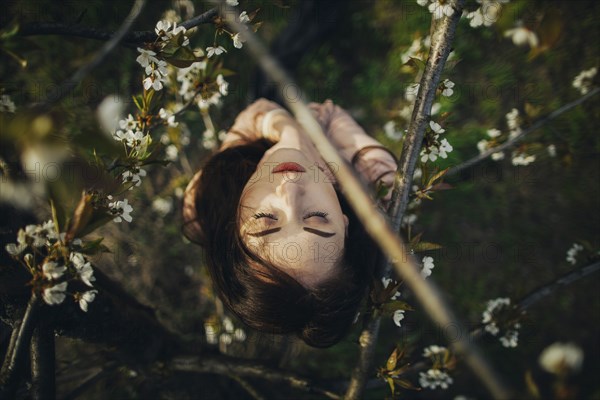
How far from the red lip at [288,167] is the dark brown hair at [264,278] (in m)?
0.28

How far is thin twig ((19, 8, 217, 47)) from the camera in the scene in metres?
1.30

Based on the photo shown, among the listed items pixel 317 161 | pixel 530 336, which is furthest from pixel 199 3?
pixel 530 336

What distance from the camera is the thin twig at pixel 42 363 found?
1.49 meters

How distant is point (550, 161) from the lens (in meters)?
3.24

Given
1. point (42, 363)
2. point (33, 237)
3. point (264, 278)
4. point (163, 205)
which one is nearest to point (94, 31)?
point (33, 237)

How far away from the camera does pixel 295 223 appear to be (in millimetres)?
1522

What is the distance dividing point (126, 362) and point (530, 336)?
2.97m

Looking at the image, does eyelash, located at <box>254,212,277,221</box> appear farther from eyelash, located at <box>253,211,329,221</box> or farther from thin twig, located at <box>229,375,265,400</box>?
thin twig, located at <box>229,375,265,400</box>

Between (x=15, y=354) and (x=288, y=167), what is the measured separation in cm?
119

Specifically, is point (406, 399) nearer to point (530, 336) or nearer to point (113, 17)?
point (530, 336)

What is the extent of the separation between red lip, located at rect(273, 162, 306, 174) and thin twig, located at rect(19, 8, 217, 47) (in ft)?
1.98

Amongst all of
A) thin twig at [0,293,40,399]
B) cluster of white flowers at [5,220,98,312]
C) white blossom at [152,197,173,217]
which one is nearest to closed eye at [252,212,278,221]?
cluster of white flowers at [5,220,98,312]

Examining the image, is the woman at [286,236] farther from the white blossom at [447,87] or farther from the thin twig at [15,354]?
the thin twig at [15,354]

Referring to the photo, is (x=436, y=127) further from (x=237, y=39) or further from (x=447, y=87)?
(x=237, y=39)
